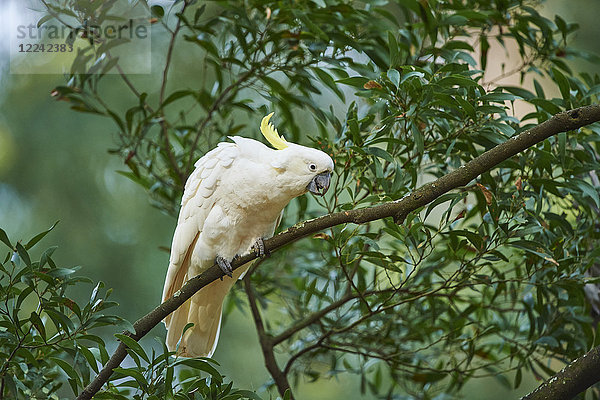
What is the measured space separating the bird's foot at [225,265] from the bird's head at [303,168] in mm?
228

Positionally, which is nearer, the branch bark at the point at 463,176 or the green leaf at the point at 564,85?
the branch bark at the point at 463,176

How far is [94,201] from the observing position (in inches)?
107

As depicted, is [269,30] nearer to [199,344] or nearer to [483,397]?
[199,344]

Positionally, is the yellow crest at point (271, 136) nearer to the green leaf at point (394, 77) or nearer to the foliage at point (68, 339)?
the green leaf at point (394, 77)

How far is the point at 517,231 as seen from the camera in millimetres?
1195

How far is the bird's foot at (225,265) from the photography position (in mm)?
1271

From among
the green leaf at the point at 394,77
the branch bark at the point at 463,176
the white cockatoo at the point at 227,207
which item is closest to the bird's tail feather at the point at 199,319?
the white cockatoo at the point at 227,207

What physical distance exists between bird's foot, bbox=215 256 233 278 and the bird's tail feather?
0.08m

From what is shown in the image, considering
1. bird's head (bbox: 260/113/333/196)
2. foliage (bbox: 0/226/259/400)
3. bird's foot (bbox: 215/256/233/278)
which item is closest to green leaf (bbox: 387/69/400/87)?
bird's head (bbox: 260/113/333/196)

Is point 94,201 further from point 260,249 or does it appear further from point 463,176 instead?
point 463,176

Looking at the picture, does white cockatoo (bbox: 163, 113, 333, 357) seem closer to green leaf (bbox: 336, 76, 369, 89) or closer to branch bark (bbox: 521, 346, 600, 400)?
green leaf (bbox: 336, 76, 369, 89)

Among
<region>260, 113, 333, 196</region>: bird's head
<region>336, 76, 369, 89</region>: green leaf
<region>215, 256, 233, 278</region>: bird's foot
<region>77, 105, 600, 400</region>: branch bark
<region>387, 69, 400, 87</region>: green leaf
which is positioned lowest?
<region>215, 256, 233, 278</region>: bird's foot

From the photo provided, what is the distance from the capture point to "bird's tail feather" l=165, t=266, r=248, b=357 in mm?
1423

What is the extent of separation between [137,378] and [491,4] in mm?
1351
